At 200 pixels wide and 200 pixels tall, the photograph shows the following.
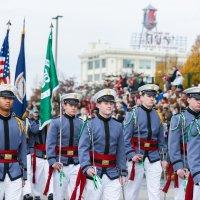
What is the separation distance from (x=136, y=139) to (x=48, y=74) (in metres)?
3.28

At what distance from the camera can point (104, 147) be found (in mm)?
10508

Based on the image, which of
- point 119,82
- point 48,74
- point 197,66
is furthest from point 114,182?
point 197,66

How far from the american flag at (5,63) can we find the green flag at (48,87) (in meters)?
0.88

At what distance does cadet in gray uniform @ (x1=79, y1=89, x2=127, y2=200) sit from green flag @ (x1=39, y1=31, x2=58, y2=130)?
4116mm

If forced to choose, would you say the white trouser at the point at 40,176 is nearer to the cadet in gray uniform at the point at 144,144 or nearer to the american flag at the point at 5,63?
the american flag at the point at 5,63

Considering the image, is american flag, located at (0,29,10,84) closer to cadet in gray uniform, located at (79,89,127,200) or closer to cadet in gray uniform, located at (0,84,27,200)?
cadet in gray uniform, located at (0,84,27,200)

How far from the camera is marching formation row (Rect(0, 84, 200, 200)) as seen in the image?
10.2m

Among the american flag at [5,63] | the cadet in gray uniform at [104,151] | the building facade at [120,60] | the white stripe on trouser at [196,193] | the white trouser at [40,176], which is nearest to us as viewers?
the white stripe on trouser at [196,193]

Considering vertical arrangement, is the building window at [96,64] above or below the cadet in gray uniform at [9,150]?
below

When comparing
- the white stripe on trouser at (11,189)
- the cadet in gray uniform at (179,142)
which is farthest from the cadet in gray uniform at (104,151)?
the white stripe on trouser at (11,189)

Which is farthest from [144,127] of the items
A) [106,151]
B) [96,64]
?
[96,64]

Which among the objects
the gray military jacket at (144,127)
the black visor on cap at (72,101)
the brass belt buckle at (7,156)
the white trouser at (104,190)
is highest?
the black visor on cap at (72,101)

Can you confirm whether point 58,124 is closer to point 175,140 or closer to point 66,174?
point 66,174

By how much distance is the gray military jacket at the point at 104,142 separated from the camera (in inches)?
410
